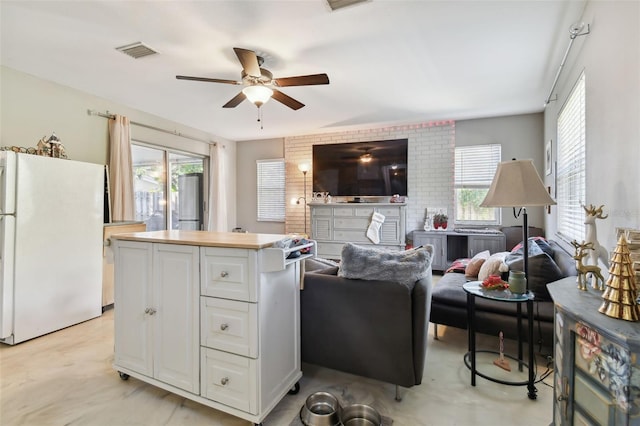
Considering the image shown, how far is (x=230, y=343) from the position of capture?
63.8 inches

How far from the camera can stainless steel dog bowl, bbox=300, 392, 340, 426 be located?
154cm

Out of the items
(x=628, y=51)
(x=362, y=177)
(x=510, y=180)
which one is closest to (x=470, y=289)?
(x=510, y=180)

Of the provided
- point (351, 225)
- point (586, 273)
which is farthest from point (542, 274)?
point (351, 225)

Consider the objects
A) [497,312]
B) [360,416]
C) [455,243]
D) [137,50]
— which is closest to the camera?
[360,416]

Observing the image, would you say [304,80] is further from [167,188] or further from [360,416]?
[167,188]

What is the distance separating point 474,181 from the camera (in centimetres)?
504

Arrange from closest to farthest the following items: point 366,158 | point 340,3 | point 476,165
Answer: point 340,3 < point 476,165 < point 366,158

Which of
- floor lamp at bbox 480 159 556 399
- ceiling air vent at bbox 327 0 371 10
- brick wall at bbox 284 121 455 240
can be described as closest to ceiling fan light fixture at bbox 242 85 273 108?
ceiling air vent at bbox 327 0 371 10

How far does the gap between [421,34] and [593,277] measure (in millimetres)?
2129

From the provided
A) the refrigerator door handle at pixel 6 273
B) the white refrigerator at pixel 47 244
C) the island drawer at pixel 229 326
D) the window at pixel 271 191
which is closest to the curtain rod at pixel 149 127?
the white refrigerator at pixel 47 244

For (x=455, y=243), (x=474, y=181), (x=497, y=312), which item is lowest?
(x=497, y=312)

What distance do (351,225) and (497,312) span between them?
3.15 metres

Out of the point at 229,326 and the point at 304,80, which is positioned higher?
the point at 304,80

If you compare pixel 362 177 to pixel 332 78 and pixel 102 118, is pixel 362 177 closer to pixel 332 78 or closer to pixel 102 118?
pixel 332 78
